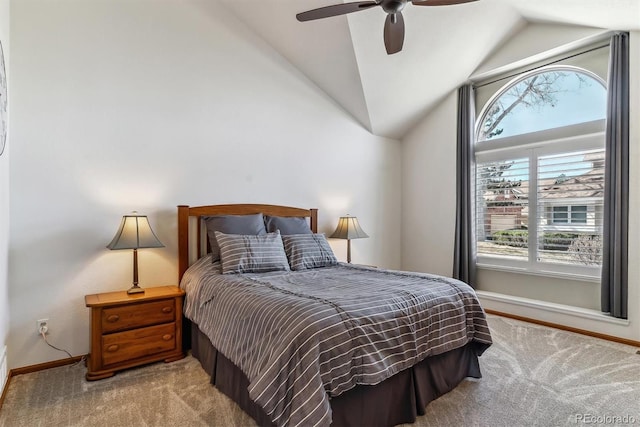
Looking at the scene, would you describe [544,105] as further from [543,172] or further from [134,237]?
[134,237]

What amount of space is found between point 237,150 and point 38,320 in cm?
223

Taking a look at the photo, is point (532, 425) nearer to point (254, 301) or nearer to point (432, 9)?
point (254, 301)

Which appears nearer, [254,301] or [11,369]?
[254,301]

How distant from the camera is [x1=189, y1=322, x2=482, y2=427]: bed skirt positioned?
66.6 inches

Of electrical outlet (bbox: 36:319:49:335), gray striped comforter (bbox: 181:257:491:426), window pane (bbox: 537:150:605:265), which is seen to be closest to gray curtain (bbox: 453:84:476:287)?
window pane (bbox: 537:150:605:265)

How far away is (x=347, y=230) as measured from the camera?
4.15 m

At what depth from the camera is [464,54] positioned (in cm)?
396

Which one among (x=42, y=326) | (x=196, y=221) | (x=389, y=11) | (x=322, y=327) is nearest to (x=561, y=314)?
(x=322, y=327)

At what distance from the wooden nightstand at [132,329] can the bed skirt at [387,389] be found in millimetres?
383

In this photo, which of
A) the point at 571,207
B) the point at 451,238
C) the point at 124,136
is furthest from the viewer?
the point at 451,238

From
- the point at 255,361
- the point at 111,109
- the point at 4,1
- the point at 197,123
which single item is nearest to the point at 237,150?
the point at 197,123

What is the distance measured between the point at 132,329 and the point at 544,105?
4.81 meters

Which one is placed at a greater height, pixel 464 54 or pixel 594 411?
pixel 464 54

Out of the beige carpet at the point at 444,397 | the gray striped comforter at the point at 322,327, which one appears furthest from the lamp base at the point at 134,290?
the beige carpet at the point at 444,397
